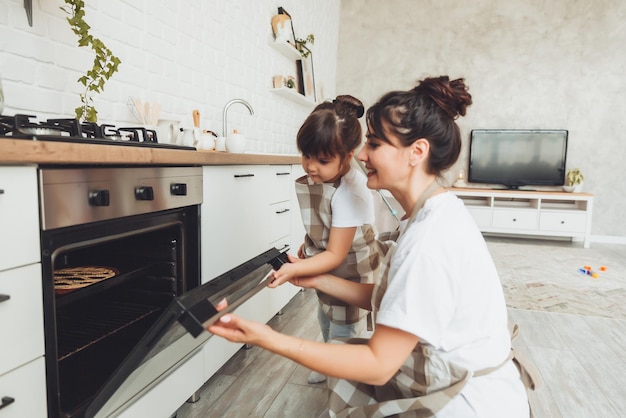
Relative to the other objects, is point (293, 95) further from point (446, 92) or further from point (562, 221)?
point (562, 221)

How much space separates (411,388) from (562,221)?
4851 mm

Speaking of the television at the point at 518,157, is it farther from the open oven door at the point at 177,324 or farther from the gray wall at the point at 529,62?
the open oven door at the point at 177,324

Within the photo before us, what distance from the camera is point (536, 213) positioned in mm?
4980

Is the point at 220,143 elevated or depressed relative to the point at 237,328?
elevated

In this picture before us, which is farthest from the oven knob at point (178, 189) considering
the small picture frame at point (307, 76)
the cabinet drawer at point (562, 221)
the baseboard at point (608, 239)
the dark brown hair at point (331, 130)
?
the baseboard at point (608, 239)

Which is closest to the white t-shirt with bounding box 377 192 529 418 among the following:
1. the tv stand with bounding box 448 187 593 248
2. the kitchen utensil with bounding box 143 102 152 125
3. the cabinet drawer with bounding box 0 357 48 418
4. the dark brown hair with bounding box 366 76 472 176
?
the dark brown hair with bounding box 366 76 472 176

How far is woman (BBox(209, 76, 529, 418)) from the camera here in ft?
2.54

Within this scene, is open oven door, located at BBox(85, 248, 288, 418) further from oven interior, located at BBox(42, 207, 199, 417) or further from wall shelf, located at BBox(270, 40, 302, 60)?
wall shelf, located at BBox(270, 40, 302, 60)

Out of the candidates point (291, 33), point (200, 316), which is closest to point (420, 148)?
point (200, 316)

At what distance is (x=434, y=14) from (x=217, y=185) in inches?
200

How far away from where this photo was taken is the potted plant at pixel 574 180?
16.6ft

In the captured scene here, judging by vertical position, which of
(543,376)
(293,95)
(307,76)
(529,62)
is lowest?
(543,376)

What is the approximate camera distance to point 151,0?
1.90 metres

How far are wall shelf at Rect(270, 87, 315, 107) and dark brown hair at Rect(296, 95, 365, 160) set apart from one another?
7.24ft
